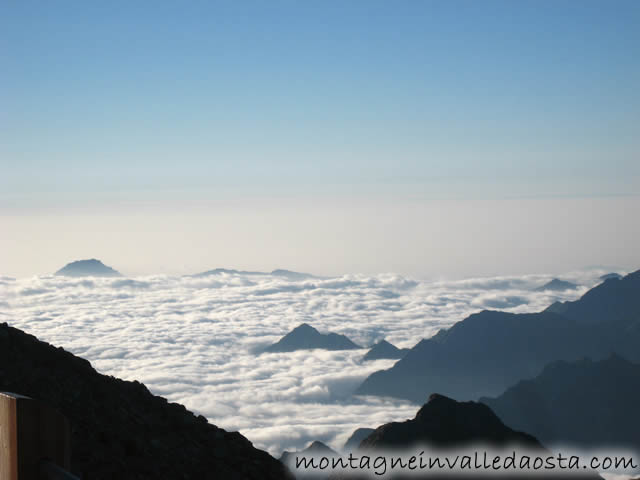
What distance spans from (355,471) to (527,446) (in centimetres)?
4382

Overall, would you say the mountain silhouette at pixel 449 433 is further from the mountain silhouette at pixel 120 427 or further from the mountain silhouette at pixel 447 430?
the mountain silhouette at pixel 120 427

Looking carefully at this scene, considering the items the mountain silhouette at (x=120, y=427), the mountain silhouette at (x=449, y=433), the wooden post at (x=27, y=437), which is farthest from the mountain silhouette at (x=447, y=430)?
the wooden post at (x=27, y=437)

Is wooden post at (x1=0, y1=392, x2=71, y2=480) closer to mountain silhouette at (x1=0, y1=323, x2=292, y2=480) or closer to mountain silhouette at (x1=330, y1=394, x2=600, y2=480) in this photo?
mountain silhouette at (x1=0, y1=323, x2=292, y2=480)

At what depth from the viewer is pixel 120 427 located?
17766 mm

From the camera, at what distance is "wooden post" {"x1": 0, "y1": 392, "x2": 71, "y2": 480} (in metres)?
4.14

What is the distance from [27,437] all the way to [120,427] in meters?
14.7

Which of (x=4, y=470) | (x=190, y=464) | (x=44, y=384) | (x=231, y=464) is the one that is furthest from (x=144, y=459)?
(x=4, y=470)

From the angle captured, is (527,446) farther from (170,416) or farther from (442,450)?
(170,416)

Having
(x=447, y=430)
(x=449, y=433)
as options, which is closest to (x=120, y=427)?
(x=449, y=433)

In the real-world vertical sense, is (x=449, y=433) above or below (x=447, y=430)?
below

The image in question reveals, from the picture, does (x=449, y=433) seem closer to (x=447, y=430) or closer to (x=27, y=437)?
(x=447, y=430)

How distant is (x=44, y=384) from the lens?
61.3ft

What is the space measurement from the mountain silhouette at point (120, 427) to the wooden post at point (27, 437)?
11972 mm

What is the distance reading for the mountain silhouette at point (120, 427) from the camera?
52.9 ft
